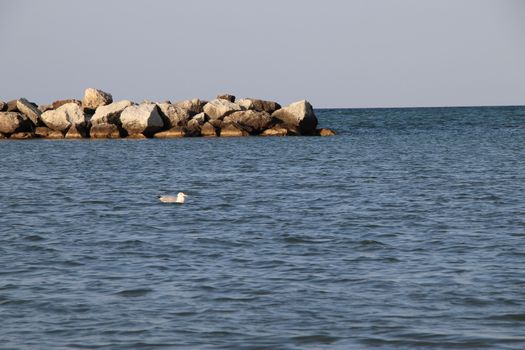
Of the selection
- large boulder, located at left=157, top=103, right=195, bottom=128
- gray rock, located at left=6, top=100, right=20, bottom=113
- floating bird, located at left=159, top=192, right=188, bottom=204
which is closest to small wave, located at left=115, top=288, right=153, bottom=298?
floating bird, located at left=159, top=192, right=188, bottom=204

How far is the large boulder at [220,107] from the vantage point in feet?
179

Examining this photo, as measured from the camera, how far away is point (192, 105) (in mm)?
55781

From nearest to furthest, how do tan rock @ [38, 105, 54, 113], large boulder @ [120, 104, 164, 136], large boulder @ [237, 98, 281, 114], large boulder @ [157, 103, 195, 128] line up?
large boulder @ [120, 104, 164, 136]
large boulder @ [157, 103, 195, 128]
large boulder @ [237, 98, 281, 114]
tan rock @ [38, 105, 54, 113]

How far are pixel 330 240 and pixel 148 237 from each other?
10.8ft

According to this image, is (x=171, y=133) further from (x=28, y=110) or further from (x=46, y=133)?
(x=28, y=110)

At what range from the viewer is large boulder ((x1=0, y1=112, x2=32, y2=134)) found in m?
53.7

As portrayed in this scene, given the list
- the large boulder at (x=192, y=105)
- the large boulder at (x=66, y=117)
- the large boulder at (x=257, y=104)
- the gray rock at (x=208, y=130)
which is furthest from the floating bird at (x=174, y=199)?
the large boulder at (x=257, y=104)

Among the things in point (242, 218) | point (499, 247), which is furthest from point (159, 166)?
point (499, 247)

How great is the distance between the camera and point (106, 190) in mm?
26484

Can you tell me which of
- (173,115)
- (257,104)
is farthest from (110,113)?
(257,104)

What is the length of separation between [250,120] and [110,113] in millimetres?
8037

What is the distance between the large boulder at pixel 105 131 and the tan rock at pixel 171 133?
7.66 ft

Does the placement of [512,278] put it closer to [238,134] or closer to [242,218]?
[242,218]

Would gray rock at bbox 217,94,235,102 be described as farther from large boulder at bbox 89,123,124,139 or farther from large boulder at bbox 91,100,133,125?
large boulder at bbox 89,123,124,139
